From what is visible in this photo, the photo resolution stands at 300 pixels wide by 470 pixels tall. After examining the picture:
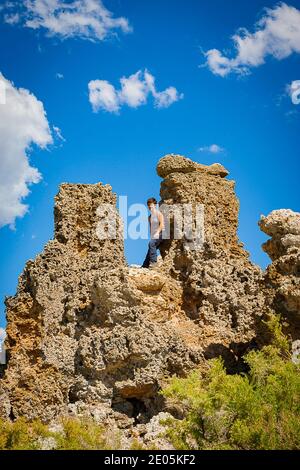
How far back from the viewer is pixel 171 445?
1359 cm

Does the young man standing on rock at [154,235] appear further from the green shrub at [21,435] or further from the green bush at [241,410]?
A: the green shrub at [21,435]

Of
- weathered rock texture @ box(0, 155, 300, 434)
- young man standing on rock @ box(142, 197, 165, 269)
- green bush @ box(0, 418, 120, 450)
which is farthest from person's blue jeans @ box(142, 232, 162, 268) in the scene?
green bush @ box(0, 418, 120, 450)

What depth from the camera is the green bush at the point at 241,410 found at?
12.7 meters

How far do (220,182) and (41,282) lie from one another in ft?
17.4

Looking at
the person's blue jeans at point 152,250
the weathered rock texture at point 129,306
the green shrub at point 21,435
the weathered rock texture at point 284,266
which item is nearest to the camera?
the green shrub at point 21,435

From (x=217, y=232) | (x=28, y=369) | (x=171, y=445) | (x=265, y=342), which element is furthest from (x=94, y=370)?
(x=217, y=232)

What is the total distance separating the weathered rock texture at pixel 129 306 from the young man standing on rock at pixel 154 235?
31 centimetres

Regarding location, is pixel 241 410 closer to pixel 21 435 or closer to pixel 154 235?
pixel 21 435

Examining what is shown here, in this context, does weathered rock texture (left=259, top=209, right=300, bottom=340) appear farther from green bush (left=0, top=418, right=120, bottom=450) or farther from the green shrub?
the green shrub

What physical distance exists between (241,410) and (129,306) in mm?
3673

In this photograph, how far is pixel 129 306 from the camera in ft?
51.4

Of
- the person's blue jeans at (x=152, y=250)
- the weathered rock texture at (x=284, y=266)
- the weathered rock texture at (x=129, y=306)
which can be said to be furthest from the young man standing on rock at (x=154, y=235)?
the weathered rock texture at (x=284, y=266)

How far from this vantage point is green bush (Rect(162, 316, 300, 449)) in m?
12.7
